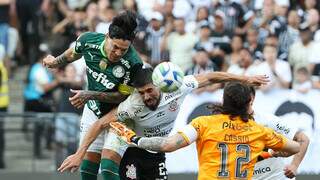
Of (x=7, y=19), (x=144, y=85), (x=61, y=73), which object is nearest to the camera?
(x=144, y=85)

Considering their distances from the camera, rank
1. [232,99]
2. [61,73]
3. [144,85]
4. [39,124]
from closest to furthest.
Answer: [232,99], [144,85], [39,124], [61,73]

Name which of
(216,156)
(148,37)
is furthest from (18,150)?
(216,156)

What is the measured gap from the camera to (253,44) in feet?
55.7

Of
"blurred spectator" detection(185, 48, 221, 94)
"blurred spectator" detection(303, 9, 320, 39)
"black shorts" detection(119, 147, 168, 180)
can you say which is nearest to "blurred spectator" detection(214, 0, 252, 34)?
"blurred spectator" detection(303, 9, 320, 39)

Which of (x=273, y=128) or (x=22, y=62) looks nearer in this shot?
(x=273, y=128)

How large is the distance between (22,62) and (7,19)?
1131 mm

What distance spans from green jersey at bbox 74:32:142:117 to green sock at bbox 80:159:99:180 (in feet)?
2.64

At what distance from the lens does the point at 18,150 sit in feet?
51.4

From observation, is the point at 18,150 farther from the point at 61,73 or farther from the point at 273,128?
the point at 273,128

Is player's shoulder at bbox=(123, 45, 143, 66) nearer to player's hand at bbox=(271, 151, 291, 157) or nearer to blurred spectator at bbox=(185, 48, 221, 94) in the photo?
player's hand at bbox=(271, 151, 291, 157)

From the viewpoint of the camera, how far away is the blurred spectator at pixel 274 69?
1540cm

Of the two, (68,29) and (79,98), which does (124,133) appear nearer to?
(79,98)

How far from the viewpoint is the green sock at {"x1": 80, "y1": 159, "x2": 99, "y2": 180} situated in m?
11.4

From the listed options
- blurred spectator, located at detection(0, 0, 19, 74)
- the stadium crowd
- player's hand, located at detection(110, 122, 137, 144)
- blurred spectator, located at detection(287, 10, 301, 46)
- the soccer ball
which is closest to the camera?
player's hand, located at detection(110, 122, 137, 144)
